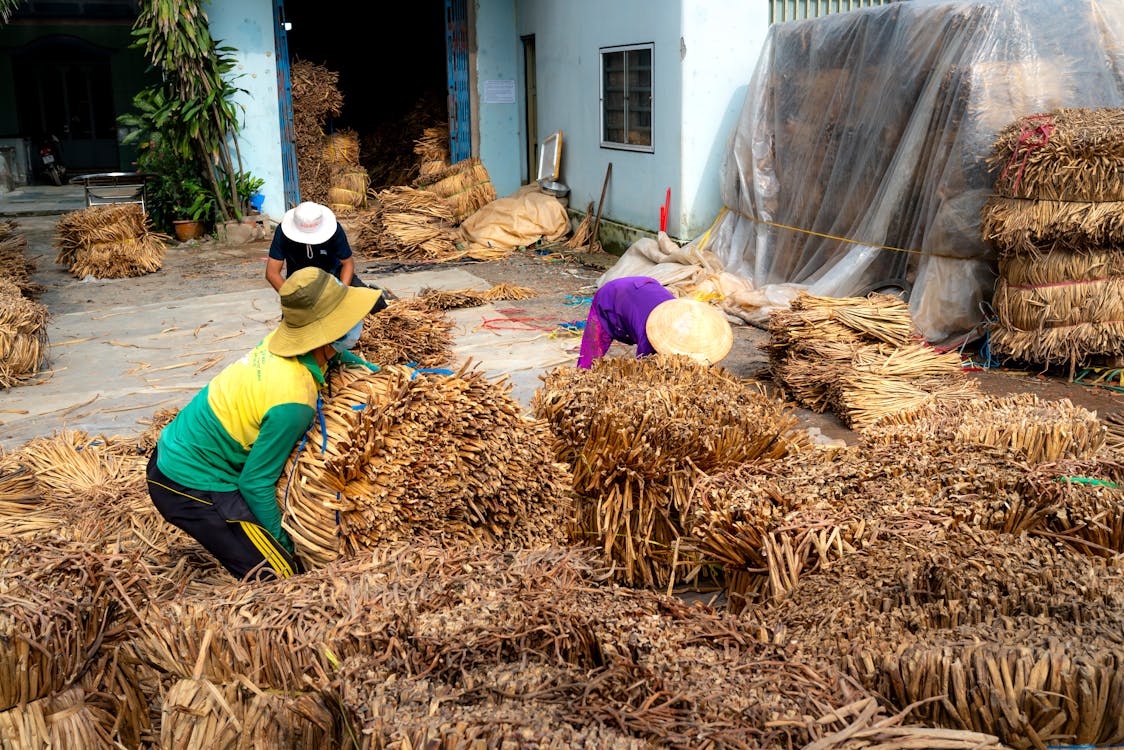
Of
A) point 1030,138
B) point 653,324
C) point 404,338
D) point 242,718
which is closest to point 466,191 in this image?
point 404,338

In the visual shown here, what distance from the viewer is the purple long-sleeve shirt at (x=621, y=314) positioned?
5.42m

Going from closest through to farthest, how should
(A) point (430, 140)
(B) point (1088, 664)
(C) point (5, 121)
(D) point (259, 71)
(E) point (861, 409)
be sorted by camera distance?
(B) point (1088, 664)
(E) point (861, 409)
(D) point (259, 71)
(A) point (430, 140)
(C) point (5, 121)

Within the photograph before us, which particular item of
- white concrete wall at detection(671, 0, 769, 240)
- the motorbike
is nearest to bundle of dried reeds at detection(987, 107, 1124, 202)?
white concrete wall at detection(671, 0, 769, 240)

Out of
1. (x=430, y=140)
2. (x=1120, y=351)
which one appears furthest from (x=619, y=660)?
(x=430, y=140)

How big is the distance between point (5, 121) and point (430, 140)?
1062 cm

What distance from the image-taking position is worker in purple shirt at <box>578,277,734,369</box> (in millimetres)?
5070

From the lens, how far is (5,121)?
815 inches

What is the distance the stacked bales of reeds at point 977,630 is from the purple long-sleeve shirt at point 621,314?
2.60m

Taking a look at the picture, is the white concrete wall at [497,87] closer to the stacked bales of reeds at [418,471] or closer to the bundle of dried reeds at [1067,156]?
the bundle of dried reeds at [1067,156]

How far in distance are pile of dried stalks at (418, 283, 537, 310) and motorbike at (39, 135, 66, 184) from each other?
14.0m

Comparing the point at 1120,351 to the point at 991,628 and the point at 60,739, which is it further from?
the point at 60,739

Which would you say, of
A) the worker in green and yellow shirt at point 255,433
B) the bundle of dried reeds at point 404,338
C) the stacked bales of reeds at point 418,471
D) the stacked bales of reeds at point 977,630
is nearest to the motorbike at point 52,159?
the bundle of dried reeds at point 404,338

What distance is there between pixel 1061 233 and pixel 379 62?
1560cm

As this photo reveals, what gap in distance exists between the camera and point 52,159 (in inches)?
809
